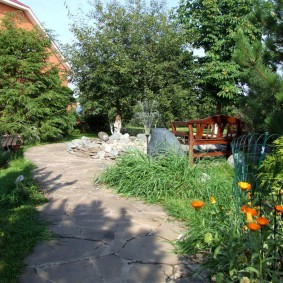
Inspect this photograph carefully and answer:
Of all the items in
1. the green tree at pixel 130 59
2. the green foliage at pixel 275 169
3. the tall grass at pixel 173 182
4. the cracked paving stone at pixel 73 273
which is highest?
the green tree at pixel 130 59

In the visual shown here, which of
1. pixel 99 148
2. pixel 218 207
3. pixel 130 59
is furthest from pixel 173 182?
pixel 130 59

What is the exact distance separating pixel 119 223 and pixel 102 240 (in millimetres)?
512

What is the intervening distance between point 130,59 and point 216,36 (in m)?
4.45

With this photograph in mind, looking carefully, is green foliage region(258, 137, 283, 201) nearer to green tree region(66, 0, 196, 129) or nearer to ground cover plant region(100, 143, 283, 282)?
ground cover plant region(100, 143, 283, 282)

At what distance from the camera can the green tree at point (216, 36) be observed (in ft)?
45.1

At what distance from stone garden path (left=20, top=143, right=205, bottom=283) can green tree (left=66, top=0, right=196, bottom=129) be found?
8.15 metres

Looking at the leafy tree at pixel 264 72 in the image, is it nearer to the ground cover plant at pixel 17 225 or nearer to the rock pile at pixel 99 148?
the ground cover plant at pixel 17 225

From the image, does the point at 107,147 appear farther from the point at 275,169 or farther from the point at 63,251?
the point at 275,169

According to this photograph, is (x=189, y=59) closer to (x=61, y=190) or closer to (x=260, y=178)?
(x=61, y=190)

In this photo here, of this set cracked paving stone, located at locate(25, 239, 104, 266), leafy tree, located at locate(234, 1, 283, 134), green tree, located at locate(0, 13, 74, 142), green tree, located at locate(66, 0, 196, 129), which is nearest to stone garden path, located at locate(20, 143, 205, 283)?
cracked paving stone, located at locate(25, 239, 104, 266)

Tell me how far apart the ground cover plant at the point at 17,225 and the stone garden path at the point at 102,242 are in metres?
0.10

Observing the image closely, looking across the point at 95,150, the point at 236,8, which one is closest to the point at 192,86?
the point at 236,8

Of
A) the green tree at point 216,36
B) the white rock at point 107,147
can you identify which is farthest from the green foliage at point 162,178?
the green tree at point 216,36

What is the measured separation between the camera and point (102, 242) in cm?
316
